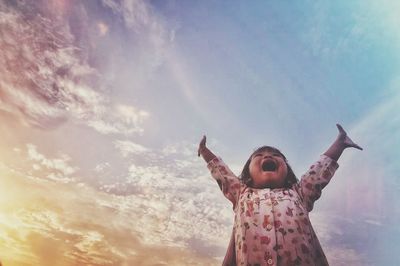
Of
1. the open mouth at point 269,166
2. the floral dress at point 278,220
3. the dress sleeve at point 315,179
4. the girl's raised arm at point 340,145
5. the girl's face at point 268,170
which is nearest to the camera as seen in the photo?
the floral dress at point 278,220

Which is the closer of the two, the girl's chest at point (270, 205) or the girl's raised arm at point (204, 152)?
the girl's chest at point (270, 205)

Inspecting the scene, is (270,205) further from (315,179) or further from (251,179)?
(315,179)

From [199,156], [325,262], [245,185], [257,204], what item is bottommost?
[325,262]

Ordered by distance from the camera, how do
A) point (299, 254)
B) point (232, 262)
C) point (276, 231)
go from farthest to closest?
1. point (232, 262)
2. point (276, 231)
3. point (299, 254)

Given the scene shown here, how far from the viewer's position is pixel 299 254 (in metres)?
3.76

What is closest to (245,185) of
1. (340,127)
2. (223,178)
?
(223,178)

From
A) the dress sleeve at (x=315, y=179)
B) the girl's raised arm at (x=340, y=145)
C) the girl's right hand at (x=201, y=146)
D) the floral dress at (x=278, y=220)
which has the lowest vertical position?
the floral dress at (x=278, y=220)

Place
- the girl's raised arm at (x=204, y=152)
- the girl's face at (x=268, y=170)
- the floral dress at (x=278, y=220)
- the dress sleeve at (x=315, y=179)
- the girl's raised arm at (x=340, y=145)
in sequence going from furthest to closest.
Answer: the girl's raised arm at (x=204, y=152) < the girl's raised arm at (x=340, y=145) < the girl's face at (x=268, y=170) < the dress sleeve at (x=315, y=179) < the floral dress at (x=278, y=220)

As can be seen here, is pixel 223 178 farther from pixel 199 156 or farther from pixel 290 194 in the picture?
pixel 290 194

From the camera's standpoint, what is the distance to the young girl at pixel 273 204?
385 centimetres

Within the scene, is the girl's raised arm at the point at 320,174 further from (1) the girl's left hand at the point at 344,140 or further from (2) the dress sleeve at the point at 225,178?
(2) the dress sleeve at the point at 225,178

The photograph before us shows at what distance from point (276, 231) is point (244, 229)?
46 centimetres

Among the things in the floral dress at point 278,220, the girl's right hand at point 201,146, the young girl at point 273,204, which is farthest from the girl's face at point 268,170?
the girl's right hand at point 201,146

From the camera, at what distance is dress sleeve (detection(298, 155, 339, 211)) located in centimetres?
467
